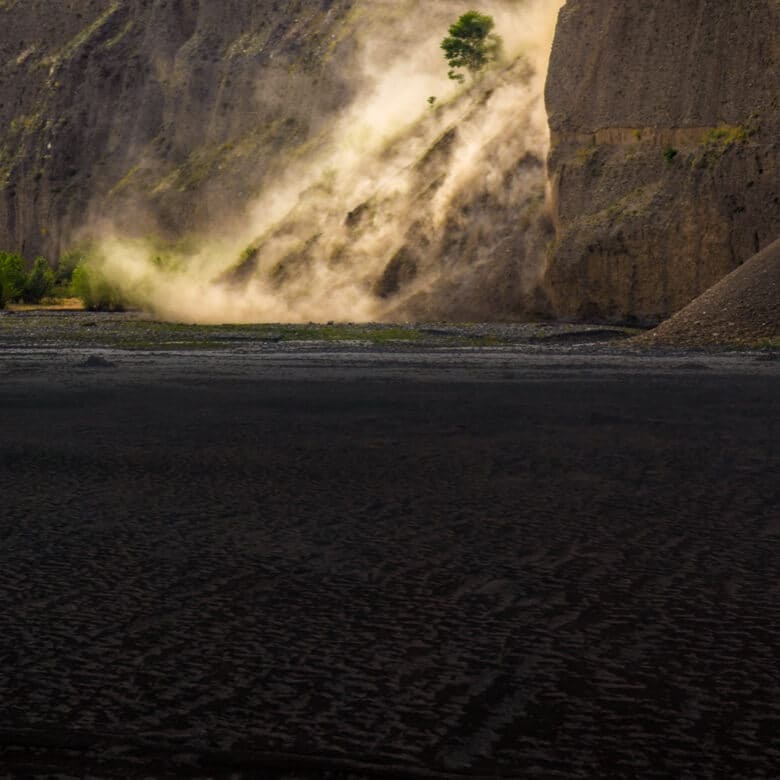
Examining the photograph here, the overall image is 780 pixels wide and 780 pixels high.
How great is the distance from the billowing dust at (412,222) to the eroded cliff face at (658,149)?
3.06m

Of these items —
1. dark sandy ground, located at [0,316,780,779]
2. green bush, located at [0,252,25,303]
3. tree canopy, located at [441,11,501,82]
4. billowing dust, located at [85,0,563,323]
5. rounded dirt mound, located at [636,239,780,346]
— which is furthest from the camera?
green bush, located at [0,252,25,303]

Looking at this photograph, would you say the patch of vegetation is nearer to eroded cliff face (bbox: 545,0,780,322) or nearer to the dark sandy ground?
eroded cliff face (bbox: 545,0,780,322)

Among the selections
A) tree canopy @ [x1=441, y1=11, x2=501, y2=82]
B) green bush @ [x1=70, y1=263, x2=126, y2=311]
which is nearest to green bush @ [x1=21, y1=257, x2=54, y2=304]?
green bush @ [x1=70, y1=263, x2=126, y2=311]

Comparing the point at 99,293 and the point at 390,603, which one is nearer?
the point at 390,603

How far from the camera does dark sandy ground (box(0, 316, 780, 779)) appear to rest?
3.76 meters

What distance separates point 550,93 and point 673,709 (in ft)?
154

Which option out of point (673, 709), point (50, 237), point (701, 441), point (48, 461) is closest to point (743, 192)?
point (701, 441)

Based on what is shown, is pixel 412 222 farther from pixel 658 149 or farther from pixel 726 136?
pixel 726 136

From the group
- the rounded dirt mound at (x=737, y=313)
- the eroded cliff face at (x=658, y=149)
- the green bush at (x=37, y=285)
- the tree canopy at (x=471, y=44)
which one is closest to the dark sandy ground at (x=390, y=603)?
the rounded dirt mound at (x=737, y=313)

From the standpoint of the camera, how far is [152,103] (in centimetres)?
9125

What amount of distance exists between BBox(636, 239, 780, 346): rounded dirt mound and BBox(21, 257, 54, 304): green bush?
5171 cm

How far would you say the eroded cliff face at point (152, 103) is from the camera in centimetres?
8050

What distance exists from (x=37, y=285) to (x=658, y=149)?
45.3 metres

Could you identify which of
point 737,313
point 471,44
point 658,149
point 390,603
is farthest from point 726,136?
point 390,603
